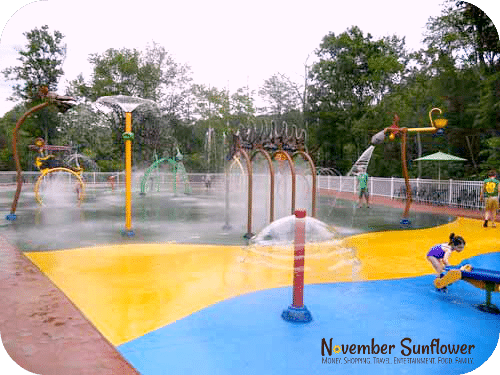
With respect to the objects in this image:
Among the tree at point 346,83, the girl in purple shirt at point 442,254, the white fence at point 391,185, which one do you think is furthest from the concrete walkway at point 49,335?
the tree at point 346,83

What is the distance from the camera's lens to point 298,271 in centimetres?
427

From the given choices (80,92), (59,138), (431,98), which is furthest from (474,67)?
(80,92)

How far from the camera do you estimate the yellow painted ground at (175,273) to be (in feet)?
14.6

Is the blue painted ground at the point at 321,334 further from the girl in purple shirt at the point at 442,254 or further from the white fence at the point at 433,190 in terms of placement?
the white fence at the point at 433,190

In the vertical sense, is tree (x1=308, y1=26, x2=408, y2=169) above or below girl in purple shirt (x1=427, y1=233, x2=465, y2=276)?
above

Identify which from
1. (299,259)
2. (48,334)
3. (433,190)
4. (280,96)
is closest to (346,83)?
(280,96)

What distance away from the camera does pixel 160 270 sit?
6.14 meters

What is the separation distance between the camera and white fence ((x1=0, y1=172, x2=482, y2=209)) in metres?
16.4

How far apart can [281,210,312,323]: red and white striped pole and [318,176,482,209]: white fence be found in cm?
1373

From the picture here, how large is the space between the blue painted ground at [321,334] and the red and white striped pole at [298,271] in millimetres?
132

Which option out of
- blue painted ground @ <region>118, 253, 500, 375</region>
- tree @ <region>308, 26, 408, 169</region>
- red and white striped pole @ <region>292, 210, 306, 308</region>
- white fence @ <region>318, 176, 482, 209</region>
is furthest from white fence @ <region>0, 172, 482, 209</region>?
red and white striped pole @ <region>292, 210, 306, 308</region>

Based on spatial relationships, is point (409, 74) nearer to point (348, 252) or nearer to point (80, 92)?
point (80, 92)

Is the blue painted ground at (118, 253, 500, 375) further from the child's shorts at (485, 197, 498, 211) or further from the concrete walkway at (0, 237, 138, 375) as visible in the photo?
the child's shorts at (485, 197, 498, 211)

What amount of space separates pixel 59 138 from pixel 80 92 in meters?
10.4
